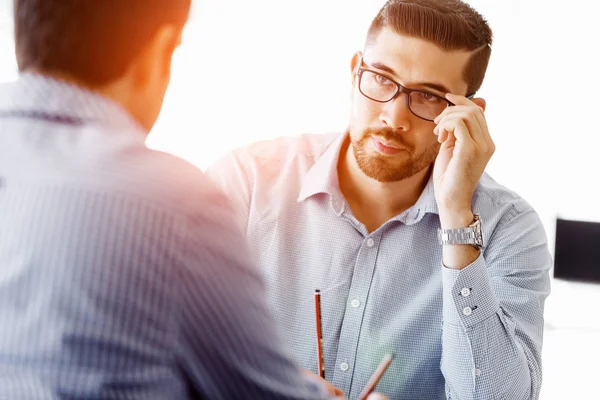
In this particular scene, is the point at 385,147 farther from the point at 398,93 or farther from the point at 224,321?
the point at 224,321

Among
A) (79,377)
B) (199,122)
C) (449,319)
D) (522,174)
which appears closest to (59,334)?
(79,377)

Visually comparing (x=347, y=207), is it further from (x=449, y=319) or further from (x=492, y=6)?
(x=492, y=6)

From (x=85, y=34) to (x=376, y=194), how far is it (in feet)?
3.40

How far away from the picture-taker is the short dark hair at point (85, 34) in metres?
0.61

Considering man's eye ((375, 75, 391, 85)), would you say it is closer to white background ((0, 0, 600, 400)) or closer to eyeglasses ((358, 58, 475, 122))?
eyeglasses ((358, 58, 475, 122))

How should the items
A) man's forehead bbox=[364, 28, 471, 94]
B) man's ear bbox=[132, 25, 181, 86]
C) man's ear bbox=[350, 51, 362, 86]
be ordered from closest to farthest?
man's ear bbox=[132, 25, 181, 86] → man's forehead bbox=[364, 28, 471, 94] → man's ear bbox=[350, 51, 362, 86]

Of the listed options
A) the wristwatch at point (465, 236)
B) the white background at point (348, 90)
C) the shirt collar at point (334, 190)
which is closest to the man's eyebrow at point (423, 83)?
the shirt collar at point (334, 190)

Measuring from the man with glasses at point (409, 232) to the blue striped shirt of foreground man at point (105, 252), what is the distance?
740 millimetres

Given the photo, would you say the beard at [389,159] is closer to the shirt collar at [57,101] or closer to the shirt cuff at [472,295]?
the shirt cuff at [472,295]

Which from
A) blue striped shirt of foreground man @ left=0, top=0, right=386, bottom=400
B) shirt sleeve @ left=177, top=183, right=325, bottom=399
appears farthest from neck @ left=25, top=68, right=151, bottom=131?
shirt sleeve @ left=177, top=183, right=325, bottom=399

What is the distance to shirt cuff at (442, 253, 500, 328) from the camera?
1.24 meters

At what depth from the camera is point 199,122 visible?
3008 millimetres

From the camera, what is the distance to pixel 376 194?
156cm

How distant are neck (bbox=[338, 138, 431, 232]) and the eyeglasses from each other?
0.53ft
